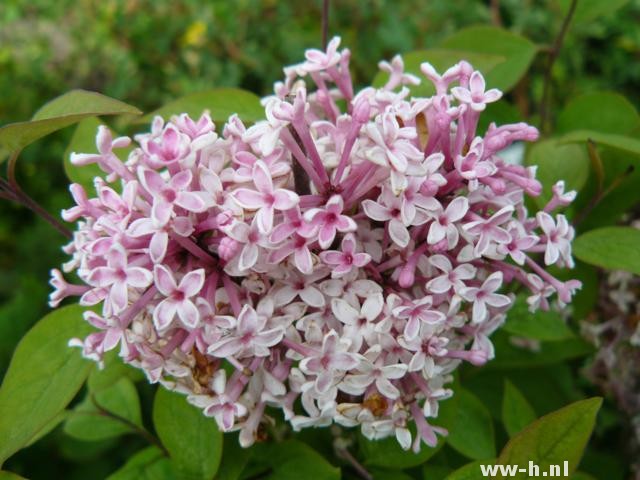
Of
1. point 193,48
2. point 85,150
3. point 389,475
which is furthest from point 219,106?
point 193,48

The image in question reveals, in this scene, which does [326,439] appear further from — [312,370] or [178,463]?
[312,370]

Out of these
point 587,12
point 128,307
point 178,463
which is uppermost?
point 587,12

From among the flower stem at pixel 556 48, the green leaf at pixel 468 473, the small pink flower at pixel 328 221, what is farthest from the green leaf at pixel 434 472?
the flower stem at pixel 556 48

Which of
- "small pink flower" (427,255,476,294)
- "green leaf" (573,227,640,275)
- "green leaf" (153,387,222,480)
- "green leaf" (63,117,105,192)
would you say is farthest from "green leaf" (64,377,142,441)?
"green leaf" (573,227,640,275)

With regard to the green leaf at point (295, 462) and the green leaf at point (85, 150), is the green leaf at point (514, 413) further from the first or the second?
the green leaf at point (85, 150)

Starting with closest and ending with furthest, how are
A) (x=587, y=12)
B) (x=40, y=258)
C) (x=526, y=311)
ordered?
1. (x=526, y=311)
2. (x=587, y=12)
3. (x=40, y=258)

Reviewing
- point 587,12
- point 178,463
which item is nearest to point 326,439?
point 178,463

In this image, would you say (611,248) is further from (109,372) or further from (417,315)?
(109,372)
